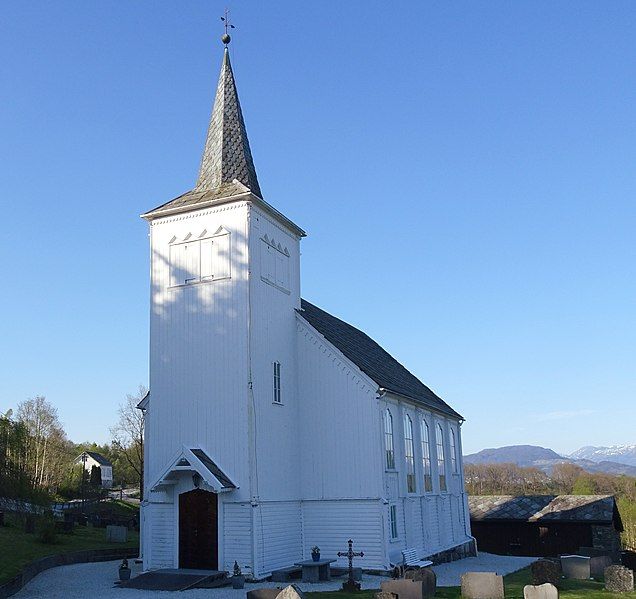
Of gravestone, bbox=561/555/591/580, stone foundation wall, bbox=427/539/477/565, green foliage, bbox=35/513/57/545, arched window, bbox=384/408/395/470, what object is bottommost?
stone foundation wall, bbox=427/539/477/565

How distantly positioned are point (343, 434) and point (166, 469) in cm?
686

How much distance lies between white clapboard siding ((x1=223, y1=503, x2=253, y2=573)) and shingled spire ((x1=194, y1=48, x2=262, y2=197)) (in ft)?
39.3

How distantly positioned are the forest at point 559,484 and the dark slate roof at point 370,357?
31.7m

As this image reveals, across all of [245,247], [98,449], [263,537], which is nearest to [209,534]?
[263,537]

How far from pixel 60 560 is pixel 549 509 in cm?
2699

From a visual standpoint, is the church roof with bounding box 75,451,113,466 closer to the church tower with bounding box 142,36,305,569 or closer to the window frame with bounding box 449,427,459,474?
the window frame with bounding box 449,427,459,474

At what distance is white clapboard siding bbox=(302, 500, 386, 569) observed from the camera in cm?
2658

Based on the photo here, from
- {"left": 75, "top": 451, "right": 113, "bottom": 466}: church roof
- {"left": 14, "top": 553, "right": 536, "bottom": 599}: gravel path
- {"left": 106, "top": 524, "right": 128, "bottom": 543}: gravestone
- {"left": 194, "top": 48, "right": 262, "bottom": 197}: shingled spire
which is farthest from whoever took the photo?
{"left": 75, "top": 451, "right": 113, "bottom": 466}: church roof

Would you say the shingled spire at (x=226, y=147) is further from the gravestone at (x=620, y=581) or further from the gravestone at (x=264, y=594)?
the gravestone at (x=620, y=581)

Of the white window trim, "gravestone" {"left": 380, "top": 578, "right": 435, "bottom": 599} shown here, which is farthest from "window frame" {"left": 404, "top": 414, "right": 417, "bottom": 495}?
"gravestone" {"left": 380, "top": 578, "right": 435, "bottom": 599}

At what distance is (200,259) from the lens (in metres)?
27.8

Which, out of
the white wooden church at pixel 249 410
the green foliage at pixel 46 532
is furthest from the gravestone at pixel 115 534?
the white wooden church at pixel 249 410

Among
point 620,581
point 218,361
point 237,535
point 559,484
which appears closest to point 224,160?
point 218,361

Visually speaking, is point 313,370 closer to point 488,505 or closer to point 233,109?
point 233,109
